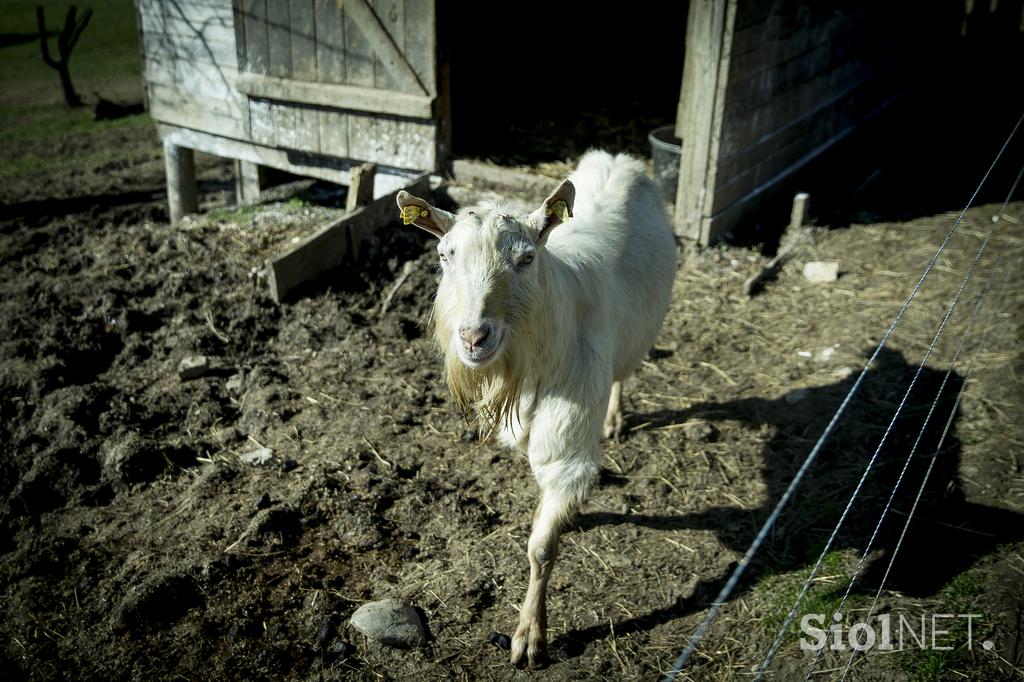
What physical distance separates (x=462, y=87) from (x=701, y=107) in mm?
2798

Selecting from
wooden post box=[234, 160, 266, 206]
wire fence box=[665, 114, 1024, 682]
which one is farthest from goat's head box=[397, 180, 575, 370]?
wooden post box=[234, 160, 266, 206]

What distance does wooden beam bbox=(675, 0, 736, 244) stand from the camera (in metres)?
6.27

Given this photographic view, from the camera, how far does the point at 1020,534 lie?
151 inches

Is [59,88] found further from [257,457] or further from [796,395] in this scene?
[796,395]

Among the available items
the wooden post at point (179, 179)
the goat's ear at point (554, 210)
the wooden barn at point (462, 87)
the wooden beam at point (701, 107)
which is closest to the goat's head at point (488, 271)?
the goat's ear at point (554, 210)

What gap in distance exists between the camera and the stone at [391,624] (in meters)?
3.46

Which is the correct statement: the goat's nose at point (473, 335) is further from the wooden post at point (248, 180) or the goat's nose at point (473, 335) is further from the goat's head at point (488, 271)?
the wooden post at point (248, 180)

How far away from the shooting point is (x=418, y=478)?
447 centimetres

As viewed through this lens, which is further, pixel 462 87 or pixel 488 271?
pixel 462 87

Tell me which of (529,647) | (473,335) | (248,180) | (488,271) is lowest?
(529,647)

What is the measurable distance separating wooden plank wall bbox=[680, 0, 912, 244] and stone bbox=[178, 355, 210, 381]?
4.29 m

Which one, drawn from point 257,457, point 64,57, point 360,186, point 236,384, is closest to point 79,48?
point 64,57

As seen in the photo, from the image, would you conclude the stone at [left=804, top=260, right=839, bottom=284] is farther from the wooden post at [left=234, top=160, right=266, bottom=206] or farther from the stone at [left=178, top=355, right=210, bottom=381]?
the wooden post at [left=234, top=160, right=266, bottom=206]

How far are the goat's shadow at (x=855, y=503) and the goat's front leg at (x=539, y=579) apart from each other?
16cm
